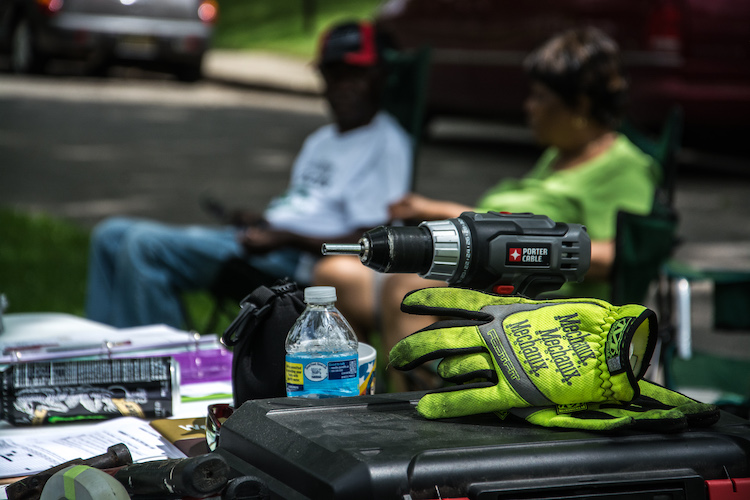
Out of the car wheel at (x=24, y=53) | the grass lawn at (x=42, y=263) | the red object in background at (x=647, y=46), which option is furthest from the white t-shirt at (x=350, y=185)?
the car wheel at (x=24, y=53)

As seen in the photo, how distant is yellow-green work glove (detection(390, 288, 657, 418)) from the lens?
136cm

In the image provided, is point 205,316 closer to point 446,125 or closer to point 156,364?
point 156,364

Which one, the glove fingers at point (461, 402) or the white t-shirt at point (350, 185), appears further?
the white t-shirt at point (350, 185)

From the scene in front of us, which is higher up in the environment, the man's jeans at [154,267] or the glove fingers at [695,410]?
the glove fingers at [695,410]

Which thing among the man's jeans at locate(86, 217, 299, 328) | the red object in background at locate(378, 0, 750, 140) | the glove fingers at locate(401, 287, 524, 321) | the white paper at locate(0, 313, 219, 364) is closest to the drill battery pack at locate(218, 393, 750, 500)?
the glove fingers at locate(401, 287, 524, 321)

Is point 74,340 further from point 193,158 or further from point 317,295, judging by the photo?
point 193,158

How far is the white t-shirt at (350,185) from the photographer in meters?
3.73

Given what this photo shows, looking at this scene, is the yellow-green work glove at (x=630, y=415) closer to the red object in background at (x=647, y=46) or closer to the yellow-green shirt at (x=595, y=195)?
the yellow-green shirt at (x=595, y=195)

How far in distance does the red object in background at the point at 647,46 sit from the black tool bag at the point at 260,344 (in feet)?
17.6

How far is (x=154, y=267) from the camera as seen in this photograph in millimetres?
3789

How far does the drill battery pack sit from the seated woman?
1.69 m

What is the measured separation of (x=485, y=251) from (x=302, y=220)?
2328 mm

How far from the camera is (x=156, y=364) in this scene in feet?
6.20

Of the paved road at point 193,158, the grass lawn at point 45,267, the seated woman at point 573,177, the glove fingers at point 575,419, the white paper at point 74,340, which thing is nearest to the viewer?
the glove fingers at point 575,419
